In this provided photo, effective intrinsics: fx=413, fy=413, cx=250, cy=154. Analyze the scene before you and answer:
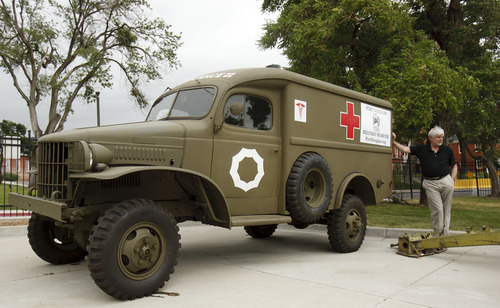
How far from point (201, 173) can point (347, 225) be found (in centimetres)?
277

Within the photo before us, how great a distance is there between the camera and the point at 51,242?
17.2ft

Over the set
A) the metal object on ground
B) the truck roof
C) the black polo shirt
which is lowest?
the metal object on ground

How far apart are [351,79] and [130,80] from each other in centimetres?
1637

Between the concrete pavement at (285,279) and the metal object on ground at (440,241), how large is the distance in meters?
0.15

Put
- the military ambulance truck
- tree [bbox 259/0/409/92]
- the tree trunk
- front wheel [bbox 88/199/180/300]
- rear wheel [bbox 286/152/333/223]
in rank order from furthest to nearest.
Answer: the tree trunk, tree [bbox 259/0/409/92], rear wheel [bbox 286/152/333/223], the military ambulance truck, front wheel [bbox 88/199/180/300]

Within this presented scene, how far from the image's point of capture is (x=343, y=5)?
1048 centimetres

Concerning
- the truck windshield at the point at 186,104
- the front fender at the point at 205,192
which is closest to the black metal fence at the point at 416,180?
the truck windshield at the point at 186,104

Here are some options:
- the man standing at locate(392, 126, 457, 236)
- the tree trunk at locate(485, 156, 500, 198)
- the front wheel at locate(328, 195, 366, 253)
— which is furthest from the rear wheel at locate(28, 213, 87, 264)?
the tree trunk at locate(485, 156, 500, 198)

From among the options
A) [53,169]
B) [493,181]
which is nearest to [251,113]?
[53,169]

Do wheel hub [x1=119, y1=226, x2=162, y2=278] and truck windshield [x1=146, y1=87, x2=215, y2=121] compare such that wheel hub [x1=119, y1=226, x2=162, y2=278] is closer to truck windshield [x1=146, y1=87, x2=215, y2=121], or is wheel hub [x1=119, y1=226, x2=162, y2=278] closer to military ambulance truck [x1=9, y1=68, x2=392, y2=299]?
military ambulance truck [x1=9, y1=68, x2=392, y2=299]

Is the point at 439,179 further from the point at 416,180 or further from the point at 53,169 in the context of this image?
the point at 416,180

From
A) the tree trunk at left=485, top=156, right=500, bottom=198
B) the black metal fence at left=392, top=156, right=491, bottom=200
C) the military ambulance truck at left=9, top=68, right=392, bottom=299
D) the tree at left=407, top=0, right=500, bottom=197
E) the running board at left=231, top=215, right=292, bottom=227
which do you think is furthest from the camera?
the tree trunk at left=485, top=156, right=500, bottom=198

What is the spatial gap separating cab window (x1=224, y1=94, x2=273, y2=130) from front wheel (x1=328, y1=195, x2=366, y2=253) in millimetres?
1798

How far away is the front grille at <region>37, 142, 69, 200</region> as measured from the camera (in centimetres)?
430
